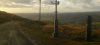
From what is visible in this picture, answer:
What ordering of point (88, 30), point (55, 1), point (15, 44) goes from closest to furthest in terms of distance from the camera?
point (15, 44), point (88, 30), point (55, 1)

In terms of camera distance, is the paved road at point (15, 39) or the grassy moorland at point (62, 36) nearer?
Result: the paved road at point (15, 39)

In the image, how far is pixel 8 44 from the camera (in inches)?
1210

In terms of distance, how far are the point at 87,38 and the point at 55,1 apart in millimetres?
6204

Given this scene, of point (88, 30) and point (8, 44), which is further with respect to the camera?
point (88, 30)

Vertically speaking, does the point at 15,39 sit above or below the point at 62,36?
above

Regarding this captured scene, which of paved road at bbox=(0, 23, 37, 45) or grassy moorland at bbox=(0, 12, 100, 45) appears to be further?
grassy moorland at bbox=(0, 12, 100, 45)

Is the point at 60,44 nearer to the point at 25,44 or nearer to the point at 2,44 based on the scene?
the point at 25,44

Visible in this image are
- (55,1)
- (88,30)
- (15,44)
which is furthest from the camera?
(55,1)

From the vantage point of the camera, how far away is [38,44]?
100 ft

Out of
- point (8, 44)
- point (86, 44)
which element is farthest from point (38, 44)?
point (86, 44)

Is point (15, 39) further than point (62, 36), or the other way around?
point (62, 36)

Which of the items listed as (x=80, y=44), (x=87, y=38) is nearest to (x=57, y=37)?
(x=87, y=38)

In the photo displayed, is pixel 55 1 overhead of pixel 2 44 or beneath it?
overhead

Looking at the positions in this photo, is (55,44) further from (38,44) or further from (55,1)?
(55,1)
